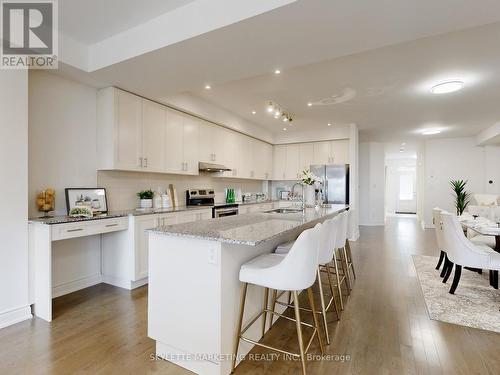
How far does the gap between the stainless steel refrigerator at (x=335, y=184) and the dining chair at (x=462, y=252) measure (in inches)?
121

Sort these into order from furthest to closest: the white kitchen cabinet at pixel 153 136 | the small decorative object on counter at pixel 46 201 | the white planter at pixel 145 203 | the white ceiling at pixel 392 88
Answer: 1. the white planter at pixel 145 203
2. the white kitchen cabinet at pixel 153 136
3. the white ceiling at pixel 392 88
4. the small decorative object on counter at pixel 46 201

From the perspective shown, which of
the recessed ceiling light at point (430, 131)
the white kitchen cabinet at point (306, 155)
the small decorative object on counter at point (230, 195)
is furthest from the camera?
the white kitchen cabinet at point (306, 155)

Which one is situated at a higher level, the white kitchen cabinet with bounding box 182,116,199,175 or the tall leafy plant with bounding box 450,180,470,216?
the white kitchen cabinet with bounding box 182,116,199,175

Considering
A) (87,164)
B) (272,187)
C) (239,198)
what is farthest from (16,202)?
(272,187)

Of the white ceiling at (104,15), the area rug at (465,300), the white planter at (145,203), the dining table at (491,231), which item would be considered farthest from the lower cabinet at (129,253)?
the dining table at (491,231)

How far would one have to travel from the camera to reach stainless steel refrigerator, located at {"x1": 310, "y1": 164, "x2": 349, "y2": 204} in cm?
625

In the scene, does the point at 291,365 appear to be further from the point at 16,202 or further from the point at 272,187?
the point at 272,187

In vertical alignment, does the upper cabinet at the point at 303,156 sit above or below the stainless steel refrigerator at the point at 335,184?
above

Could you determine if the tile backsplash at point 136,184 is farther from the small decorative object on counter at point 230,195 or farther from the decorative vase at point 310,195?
the decorative vase at point 310,195

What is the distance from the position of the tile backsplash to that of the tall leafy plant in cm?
679

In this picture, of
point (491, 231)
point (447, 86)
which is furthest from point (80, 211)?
point (447, 86)

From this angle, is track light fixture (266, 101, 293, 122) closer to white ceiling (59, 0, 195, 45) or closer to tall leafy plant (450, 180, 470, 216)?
white ceiling (59, 0, 195, 45)

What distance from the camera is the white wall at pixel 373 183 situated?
8.57m

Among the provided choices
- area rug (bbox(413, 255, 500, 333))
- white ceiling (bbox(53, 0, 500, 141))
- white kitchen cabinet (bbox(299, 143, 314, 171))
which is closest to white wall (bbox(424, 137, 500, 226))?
white ceiling (bbox(53, 0, 500, 141))
